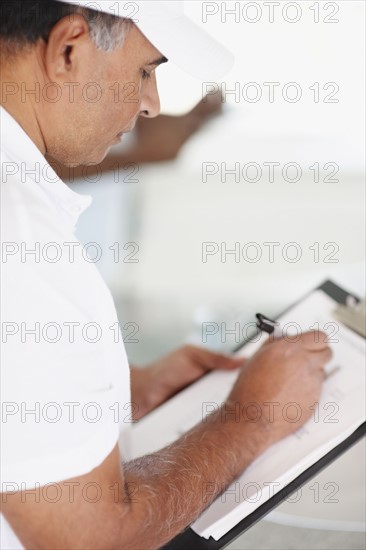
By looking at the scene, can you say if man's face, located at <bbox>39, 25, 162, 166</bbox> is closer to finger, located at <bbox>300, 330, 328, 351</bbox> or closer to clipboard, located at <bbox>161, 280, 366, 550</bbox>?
finger, located at <bbox>300, 330, 328, 351</bbox>

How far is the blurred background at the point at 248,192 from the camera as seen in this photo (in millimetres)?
1895

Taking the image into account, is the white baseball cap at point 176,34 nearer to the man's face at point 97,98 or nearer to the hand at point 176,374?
the man's face at point 97,98

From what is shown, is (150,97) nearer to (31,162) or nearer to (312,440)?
Answer: (31,162)

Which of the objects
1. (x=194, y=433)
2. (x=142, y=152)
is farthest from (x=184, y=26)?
(x=142, y=152)

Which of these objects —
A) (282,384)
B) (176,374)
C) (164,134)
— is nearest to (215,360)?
(176,374)

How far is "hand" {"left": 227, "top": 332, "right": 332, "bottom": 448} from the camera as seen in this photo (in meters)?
1.03

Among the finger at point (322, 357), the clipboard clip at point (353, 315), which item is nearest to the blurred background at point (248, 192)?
→ the clipboard clip at point (353, 315)

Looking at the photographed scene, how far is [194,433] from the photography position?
1052 millimetres

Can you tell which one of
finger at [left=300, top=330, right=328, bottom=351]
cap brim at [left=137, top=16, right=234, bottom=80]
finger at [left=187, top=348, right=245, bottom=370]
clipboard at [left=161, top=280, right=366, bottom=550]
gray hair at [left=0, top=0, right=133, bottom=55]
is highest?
gray hair at [left=0, top=0, right=133, bottom=55]

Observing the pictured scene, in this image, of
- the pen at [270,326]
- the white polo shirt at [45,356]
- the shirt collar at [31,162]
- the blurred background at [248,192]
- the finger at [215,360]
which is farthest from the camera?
the blurred background at [248,192]

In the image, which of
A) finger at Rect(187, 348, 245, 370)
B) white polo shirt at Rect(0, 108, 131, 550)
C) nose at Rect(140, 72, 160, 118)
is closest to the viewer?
white polo shirt at Rect(0, 108, 131, 550)

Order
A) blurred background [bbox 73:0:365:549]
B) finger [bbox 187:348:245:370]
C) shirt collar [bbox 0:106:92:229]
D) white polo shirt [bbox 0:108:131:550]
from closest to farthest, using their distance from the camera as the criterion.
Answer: white polo shirt [bbox 0:108:131:550] → shirt collar [bbox 0:106:92:229] → finger [bbox 187:348:245:370] → blurred background [bbox 73:0:365:549]

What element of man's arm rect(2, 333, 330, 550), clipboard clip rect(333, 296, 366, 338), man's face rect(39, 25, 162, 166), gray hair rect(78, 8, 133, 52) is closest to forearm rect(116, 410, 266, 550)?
man's arm rect(2, 333, 330, 550)

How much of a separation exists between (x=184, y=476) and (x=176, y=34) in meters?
0.55
